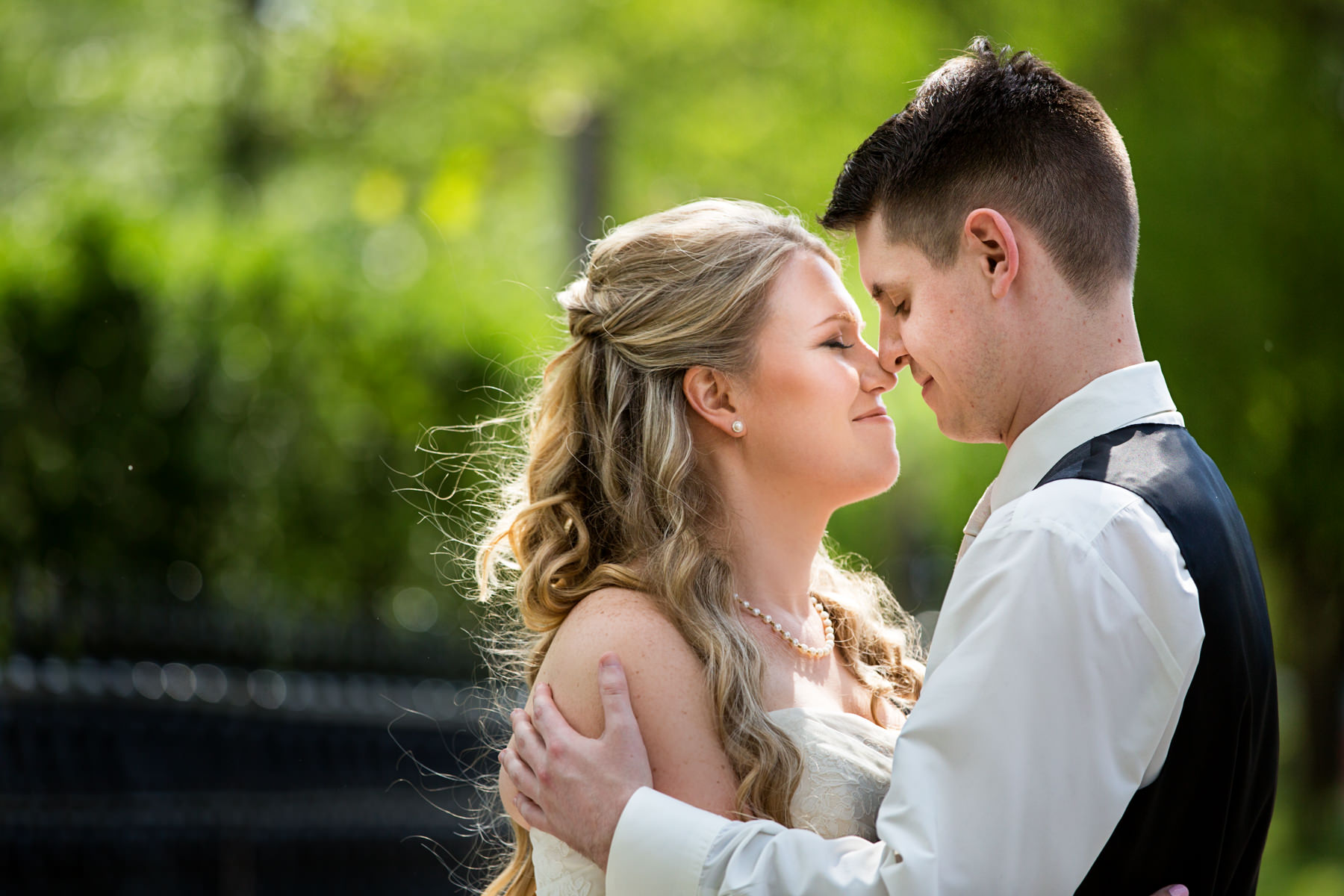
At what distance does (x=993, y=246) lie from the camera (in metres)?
2.18

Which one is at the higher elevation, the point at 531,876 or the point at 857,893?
the point at 857,893

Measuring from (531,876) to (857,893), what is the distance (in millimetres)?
1260

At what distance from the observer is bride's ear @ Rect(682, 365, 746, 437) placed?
2.81 meters

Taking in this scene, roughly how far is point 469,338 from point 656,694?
3995 millimetres

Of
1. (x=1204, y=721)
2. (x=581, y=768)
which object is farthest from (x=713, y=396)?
(x=1204, y=721)

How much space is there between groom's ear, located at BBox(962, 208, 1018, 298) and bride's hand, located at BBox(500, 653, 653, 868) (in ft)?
3.24

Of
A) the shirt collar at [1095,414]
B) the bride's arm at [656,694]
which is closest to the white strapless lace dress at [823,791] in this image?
the bride's arm at [656,694]

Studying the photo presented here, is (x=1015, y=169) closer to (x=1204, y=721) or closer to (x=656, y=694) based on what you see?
(x=1204, y=721)

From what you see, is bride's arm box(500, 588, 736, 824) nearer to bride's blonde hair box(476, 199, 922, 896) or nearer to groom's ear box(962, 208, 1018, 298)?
bride's blonde hair box(476, 199, 922, 896)

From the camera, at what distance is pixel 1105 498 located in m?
1.86

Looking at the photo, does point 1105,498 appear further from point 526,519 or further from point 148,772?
point 148,772

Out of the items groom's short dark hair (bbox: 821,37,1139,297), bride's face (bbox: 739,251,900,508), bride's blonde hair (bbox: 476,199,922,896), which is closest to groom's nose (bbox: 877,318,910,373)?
groom's short dark hair (bbox: 821,37,1139,297)

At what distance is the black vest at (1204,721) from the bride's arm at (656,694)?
0.77 metres

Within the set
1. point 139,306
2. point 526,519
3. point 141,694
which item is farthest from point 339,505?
point 526,519
